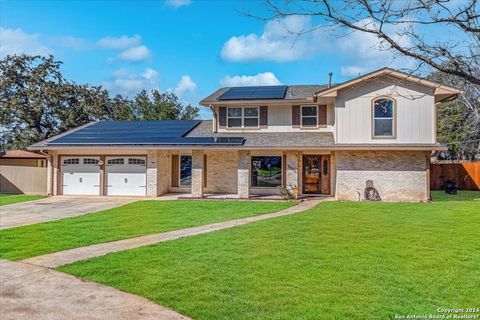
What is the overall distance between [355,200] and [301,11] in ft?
45.9

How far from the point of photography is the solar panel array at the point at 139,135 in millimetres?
18297

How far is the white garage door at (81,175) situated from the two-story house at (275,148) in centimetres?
5

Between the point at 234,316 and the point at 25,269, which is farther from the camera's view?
the point at 25,269

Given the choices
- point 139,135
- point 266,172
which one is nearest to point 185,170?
point 139,135

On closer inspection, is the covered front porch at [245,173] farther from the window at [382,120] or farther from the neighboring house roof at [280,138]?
the window at [382,120]

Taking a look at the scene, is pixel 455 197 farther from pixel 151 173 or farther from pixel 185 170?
pixel 151 173

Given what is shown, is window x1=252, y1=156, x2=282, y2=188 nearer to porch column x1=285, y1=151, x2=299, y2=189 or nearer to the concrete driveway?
porch column x1=285, y1=151, x2=299, y2=189

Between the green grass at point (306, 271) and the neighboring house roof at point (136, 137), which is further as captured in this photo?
the neighboring house roof at point (136, 137)

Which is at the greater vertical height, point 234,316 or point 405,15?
point 405,15

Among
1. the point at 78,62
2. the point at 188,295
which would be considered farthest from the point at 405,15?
the point at 78,62

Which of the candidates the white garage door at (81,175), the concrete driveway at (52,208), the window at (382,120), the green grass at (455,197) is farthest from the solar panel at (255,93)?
the green grass at (455,197)

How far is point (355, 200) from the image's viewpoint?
17.0m

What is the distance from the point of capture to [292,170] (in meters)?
17.9

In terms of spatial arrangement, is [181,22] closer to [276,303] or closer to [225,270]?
[225,270]
